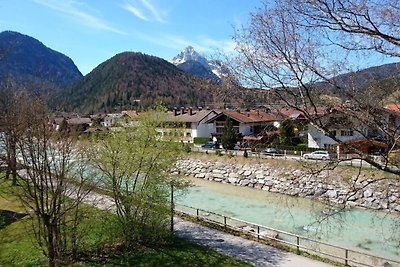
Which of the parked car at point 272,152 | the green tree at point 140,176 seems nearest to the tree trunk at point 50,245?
the green tree at point 140,176

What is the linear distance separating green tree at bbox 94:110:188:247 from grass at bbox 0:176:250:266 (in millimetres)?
559

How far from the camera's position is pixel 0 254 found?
12.6 m

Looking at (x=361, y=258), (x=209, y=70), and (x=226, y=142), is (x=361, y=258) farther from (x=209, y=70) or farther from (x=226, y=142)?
(x=226, y=142)

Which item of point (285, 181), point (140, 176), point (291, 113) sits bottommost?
point (285, 181)

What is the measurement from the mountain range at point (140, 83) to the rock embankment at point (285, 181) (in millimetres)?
7764

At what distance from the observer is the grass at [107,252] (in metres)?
12.0

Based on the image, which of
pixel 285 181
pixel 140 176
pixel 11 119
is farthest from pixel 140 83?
pixel 11 119

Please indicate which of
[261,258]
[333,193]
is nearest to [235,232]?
[261,258]

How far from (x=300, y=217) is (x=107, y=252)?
1100 cm

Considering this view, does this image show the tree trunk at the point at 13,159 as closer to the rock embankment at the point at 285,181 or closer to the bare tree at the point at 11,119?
the bare tree at the point at 11,119

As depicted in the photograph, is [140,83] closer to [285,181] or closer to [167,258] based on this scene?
[285,181]

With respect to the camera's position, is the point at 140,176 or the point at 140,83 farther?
the point at 140,83

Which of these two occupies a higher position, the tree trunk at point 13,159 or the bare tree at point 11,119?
the bare tree at point 11,119

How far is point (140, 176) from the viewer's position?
13281 millimetres
